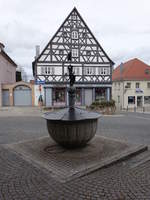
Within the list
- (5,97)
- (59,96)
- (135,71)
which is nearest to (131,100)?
(135,71)

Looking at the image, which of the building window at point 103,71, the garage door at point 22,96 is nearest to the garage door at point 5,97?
the garage door at point 22,96

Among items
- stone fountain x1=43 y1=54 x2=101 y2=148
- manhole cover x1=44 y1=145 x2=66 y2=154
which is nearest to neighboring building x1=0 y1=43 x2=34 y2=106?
manhole cover x1=44 y1=145 x2=66 y2=154

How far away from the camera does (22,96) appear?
86.6ft

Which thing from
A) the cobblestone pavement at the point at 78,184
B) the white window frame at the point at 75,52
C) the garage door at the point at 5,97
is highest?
the white window frame at the point at 75,52

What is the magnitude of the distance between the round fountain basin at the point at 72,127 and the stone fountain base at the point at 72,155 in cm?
35

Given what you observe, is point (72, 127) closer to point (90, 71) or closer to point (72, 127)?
point (72, 127)

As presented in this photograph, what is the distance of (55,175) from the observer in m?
3.88

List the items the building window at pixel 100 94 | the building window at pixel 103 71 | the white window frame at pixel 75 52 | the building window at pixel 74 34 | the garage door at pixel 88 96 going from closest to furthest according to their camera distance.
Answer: the building window at pixel 74 34 → the white window frame at pixel 75 52 → the building window at pixel 103 71 → the garage door at pixel 88 96 → the building window at pixel 100 94

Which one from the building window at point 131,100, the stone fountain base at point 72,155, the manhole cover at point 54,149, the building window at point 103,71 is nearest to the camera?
the stone fountain base at point 72,155

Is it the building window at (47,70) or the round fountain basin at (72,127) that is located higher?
the building window at (47,70)

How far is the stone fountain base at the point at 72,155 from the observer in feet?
13.4

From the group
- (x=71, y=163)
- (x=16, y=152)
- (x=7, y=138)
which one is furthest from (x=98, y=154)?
(x=7, y=138)

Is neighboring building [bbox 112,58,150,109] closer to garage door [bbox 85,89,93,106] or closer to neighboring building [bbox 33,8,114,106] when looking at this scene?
neighboring building [bbox 33,8,114,106]

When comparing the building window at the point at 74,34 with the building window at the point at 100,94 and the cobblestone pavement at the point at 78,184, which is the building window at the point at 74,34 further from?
the cobblestone pavement at the point at 78,184
